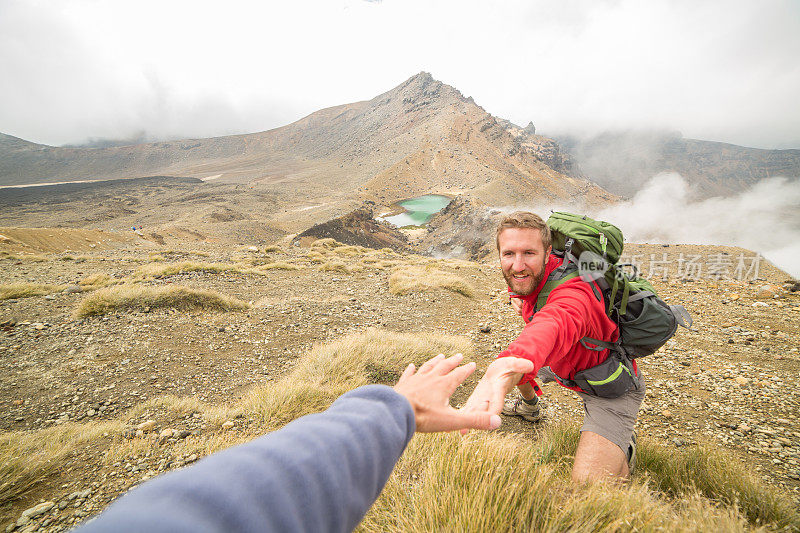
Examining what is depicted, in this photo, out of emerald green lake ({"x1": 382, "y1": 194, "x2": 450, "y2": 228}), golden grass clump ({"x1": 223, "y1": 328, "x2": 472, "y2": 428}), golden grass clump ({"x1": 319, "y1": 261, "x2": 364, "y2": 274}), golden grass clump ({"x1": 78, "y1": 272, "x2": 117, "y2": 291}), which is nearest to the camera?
golden grass clump ({"x1": 223, "y1": 328, "x2": 472, "y2": 428})

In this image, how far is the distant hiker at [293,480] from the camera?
626mm

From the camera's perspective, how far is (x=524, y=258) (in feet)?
8.83

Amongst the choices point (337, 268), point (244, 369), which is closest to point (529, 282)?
point (244, 369)

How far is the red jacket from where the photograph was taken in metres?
1.86

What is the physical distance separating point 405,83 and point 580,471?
566 feet

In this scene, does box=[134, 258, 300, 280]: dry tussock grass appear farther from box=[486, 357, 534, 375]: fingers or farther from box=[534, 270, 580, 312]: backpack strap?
box=[486, 357, 534, 375]: fingers

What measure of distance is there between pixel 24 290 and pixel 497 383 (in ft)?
37.6

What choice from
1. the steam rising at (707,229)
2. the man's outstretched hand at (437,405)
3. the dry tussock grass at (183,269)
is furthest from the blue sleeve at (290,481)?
the steam rising at (707,229)

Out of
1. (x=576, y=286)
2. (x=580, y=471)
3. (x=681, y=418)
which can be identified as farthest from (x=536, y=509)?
(x=681, y=418)

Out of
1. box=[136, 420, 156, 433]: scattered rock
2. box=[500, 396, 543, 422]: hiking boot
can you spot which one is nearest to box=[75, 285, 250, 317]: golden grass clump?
box=[136, 420, 156, 433]: scattered rock

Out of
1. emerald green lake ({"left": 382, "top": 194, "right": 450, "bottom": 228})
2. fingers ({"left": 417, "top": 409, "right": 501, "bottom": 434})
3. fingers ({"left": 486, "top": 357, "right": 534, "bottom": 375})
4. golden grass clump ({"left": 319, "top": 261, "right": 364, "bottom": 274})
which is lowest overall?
golden grass clump ({"left": 319, "top": 261, "right": 364, "bottom": 274})

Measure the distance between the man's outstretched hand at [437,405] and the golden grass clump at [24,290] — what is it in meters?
11.0

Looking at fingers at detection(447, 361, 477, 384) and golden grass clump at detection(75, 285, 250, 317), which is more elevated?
fingers at detection(447, 361, 477, 384)

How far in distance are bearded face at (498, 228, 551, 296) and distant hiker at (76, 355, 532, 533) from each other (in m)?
1.70
